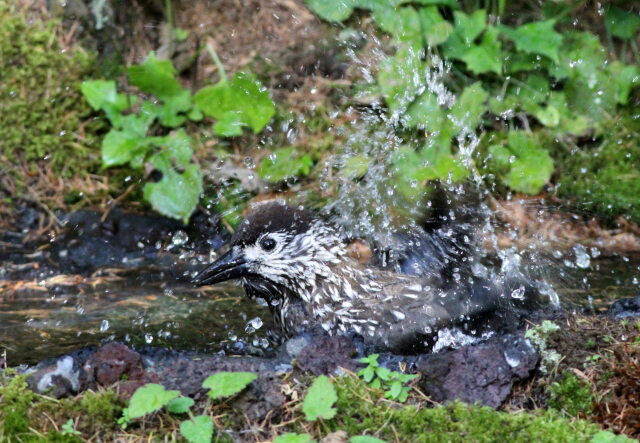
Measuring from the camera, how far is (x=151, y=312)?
5293 millimetres

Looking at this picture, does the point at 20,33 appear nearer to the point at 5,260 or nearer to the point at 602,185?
the point at 5,260

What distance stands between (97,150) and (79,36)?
3.48ft

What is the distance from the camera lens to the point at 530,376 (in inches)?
131

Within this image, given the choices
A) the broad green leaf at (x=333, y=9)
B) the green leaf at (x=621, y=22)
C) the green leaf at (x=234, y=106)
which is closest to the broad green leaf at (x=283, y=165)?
the green leaf at (x=234, y=106)

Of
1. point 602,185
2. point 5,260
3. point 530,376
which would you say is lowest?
point 5,260

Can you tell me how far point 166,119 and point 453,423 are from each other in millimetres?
4857

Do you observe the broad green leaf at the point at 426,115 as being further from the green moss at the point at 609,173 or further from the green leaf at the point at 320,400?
the green leaf at the point at 320,400

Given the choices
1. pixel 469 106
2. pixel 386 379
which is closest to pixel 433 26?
pixel 469 106

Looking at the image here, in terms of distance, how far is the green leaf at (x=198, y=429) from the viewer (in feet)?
9.32

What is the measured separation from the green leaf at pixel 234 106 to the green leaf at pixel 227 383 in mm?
4037

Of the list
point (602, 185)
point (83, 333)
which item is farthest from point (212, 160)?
point (602, 185)

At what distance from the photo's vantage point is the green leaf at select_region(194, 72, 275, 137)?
6965mm

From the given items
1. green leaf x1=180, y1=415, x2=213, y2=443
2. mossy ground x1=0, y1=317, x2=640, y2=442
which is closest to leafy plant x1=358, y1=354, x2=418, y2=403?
mossy ground x1=0, y1=317, x2=640, y2=442

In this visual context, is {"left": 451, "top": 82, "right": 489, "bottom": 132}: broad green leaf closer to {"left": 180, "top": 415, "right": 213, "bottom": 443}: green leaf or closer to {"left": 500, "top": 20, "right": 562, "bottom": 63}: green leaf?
{"left": 500, "top": 20, "right": 562, "bottom": 63}: green leaf
